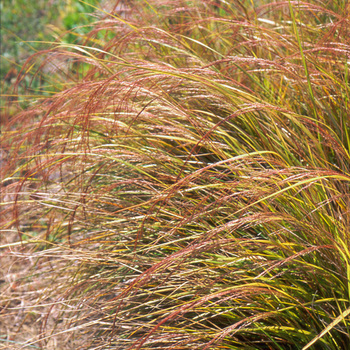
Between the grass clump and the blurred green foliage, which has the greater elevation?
the grass clump

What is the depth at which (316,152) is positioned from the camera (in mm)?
1570

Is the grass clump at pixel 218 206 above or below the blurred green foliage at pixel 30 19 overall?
above

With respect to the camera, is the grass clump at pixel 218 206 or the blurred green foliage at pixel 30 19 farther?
the blurred green foliage at pixel 30 19

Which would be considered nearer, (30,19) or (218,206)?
(218,206)

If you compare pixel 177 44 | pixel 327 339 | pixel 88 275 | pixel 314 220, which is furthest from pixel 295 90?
pixel 88 275

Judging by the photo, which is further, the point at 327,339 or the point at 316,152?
the point at 316,152

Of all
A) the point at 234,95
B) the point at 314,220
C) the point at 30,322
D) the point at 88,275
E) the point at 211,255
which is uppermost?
the point at 234,95

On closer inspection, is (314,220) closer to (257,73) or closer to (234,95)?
(234,95)

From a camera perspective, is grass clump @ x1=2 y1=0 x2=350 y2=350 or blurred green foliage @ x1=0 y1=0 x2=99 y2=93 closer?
grass clump @ x1=2 y1=0 x2=350 y2=350

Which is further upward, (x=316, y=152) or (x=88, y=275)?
(x=316, y=152)

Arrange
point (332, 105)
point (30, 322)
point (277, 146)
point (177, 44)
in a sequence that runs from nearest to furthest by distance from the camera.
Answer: point (277, 146)
point (332, 105)
point (177, 44)
point (30, 322)

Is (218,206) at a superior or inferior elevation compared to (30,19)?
superior

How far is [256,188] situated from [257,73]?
86cm

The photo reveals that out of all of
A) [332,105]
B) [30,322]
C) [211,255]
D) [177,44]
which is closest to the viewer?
[211,255]
